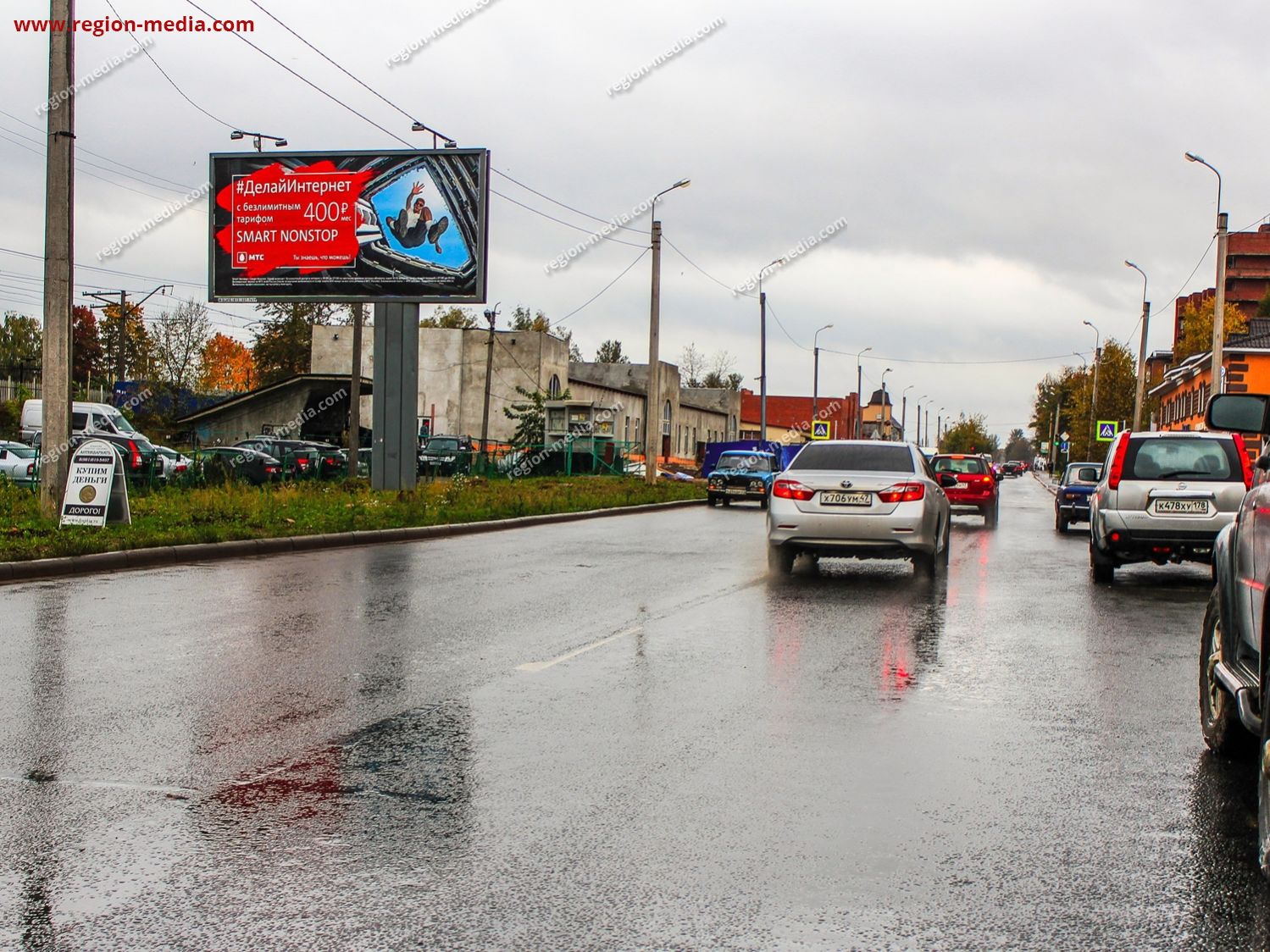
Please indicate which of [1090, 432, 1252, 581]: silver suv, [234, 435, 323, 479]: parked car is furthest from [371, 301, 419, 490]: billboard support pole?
[1090, 432, 1252, 581]: silver suv

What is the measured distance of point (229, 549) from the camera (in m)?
16.5

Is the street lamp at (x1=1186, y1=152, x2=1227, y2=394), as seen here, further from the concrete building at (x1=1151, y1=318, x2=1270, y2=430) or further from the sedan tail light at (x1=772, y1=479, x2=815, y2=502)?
the sedan tail light at (x1=772, y1=479, x2=815, y2=502)

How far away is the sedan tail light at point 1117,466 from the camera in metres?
14.3

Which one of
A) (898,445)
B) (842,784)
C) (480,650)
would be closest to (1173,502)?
(898,445)

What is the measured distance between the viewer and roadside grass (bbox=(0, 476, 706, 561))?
15.4 metres

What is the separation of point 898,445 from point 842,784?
1002cm

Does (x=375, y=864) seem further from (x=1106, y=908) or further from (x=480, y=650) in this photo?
(x=480, y=650)

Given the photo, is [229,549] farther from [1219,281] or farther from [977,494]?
[1219,281]

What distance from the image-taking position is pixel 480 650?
8859 millimetres

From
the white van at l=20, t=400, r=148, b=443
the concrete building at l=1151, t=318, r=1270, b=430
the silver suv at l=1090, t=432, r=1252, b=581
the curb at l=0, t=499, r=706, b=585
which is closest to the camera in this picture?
the curb at l=0, t=499, r=706, b=585

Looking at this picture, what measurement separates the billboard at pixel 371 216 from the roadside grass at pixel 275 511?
4337mm

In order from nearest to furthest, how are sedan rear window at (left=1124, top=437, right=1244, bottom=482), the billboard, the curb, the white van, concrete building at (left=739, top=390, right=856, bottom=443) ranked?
the curb < sedan rear window at (left=1124, top=437, right=1244, bottom=482) < the billboard < the white van < concrete building at (left=739, top=390, right=856, bottom=443)

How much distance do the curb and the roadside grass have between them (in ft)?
0.75

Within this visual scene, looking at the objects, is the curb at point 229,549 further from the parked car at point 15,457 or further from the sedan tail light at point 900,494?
the parked car at point 15,457
